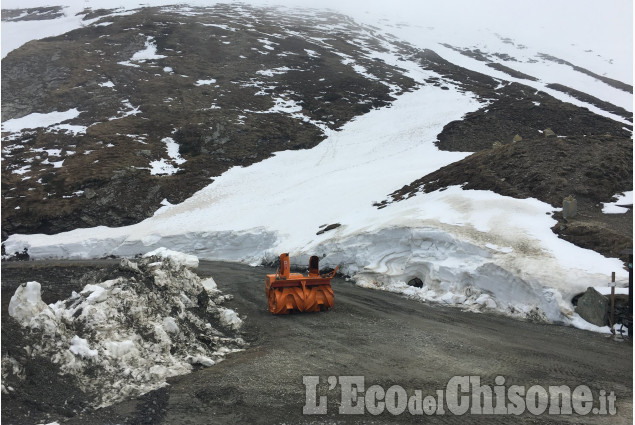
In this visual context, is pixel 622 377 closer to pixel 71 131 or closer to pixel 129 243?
pixel 129 243

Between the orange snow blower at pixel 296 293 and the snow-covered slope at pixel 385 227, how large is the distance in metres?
4.13

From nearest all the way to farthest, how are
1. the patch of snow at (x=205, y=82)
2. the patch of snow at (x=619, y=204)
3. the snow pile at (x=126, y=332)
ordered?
the snow pile at (x=126, y=332)
the patch of snow at (x=619, y=204)
the patch of snow at (x=205, y=82)

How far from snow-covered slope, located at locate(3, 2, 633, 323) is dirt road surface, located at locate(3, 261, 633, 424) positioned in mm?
1895

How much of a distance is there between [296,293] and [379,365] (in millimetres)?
4583

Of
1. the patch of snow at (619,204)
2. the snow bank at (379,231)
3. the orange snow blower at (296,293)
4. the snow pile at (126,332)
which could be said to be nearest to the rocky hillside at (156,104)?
the snow bank at (379,231)

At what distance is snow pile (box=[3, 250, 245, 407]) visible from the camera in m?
6.80

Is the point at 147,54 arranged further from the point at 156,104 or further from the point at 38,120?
the point at 38,120

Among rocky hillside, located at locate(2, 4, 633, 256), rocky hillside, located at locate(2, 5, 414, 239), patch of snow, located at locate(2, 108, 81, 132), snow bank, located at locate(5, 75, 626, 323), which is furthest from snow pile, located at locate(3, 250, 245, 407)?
patch of snow, located at locate(2, 108, 81, 132)

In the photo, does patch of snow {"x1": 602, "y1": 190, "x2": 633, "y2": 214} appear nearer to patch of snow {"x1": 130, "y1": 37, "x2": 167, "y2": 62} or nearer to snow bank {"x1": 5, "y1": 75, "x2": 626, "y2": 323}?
snow bank {"x1": 5, "y1": 75, "x2": 626, "y2": 323}

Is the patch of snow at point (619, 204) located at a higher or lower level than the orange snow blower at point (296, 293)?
higher

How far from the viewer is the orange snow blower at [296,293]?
39.9 ft

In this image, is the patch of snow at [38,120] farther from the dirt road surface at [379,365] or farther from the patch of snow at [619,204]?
the patch of snow at [619,204]

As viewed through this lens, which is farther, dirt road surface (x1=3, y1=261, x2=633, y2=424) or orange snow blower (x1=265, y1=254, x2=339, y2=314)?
orange snow blower (x1=265, y1=254, x2=339, y2=314)

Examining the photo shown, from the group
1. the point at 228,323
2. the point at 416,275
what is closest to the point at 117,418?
the point at 228,323
